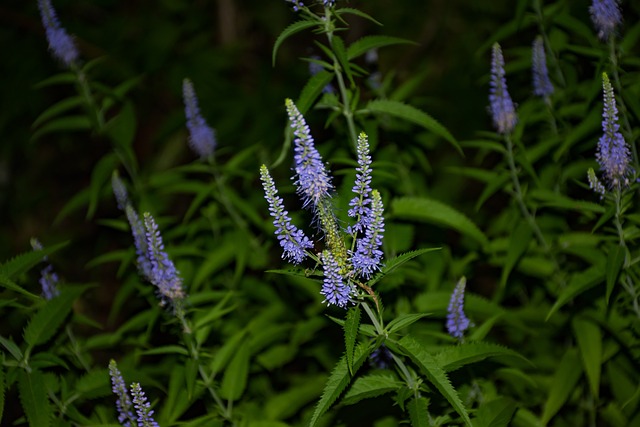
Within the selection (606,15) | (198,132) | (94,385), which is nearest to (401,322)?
(94,385)

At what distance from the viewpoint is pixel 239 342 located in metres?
4.48

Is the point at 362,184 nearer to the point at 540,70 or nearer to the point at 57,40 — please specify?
the point at 540,70

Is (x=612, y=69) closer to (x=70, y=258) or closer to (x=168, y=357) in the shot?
(x=168, y=357)

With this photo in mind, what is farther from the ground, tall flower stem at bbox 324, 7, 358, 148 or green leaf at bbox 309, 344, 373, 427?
tall flower stem at bbox 324, 7, 358, 148

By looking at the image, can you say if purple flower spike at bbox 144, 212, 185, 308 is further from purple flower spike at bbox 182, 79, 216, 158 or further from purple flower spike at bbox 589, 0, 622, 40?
purple flower spike at bbox 589, 0, 622, 40

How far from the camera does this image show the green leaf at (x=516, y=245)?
14.2ft

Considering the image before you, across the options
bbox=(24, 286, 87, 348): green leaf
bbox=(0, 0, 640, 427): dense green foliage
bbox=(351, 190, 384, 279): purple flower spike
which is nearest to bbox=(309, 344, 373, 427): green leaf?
bbox=(0, 0, 640, 427): dense green foliage

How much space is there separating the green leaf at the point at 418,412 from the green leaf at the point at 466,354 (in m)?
0.22

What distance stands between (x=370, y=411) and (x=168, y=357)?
80.4 inches

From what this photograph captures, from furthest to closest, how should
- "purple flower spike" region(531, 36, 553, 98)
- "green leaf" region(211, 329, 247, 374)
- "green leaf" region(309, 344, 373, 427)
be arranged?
"purple flower spike" region(531, 36, 553, 98), "green leaf" region(211, 329, 247, 374), "green leaf" region(309, 344, 373, 427)

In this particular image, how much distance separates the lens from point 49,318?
4.03 metres

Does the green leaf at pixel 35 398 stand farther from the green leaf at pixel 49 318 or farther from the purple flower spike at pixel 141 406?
the purple flower spike at pixel 141 406

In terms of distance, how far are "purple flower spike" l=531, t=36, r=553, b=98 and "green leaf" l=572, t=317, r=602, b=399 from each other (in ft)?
5.66

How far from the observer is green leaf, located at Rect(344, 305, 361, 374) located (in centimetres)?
278
